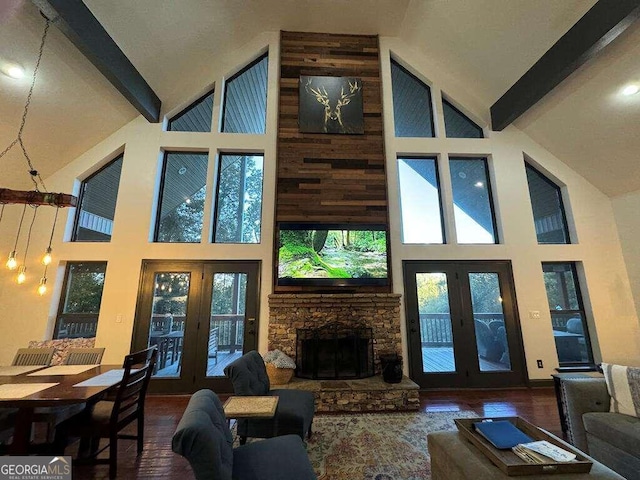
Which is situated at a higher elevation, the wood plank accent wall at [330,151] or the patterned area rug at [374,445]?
the wood plank accent wall at [330,151]

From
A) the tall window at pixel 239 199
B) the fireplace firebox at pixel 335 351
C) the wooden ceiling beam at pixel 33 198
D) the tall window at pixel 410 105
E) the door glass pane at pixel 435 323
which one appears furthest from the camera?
the tall window at pixel 410 105

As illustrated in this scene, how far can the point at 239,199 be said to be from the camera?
5328 millimetres

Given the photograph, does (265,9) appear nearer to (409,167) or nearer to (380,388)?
(409,167)

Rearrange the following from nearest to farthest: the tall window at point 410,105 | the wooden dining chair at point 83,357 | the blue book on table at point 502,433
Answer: the blue book on table at point 502,433
the wooden dining chair at point 83,357
the tall window at point 410,105

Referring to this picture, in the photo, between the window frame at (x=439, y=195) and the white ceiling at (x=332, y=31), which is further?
the window frame at (x=439, y=195)

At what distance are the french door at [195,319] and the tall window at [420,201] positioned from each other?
2.94m

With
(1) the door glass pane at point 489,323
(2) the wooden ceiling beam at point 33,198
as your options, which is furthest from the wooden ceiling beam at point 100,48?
(1) the door glass pane at point 489,323

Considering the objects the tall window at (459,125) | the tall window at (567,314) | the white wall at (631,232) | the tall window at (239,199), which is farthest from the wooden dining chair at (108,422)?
the white wall at (631,232)

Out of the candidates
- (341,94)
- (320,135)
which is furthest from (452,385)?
(341,94)

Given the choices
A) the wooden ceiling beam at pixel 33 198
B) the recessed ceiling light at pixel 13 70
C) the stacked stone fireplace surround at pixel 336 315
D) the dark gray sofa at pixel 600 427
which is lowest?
the dark gray sofa at pixel 600 427

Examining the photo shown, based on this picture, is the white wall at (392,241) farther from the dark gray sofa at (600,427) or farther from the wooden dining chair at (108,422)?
the dark gray sofa at (600,427)

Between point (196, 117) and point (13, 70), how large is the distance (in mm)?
2608

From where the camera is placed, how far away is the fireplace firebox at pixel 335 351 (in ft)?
14.6

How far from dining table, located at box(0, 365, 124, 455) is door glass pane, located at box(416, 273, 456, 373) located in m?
4.36
